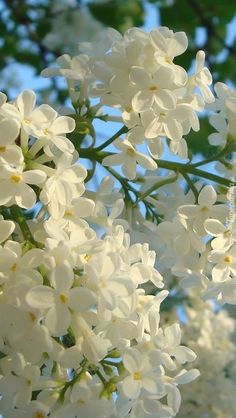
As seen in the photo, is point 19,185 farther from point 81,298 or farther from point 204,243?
point 204,243

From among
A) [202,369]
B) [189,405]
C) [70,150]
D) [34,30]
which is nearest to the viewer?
[70,150]

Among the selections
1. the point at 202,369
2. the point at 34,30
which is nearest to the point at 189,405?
the point at 202,369

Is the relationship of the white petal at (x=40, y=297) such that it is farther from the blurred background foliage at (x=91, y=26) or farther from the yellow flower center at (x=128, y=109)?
the blurred background foliage at (x=91, y=26)

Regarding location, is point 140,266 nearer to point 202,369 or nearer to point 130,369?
point 130,369

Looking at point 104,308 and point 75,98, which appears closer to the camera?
point 104,308

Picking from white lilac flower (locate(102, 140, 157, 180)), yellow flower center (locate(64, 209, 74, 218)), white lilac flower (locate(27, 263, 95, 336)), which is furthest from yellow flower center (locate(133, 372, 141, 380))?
white lilac flower (locate(102, 140, 157, 180))

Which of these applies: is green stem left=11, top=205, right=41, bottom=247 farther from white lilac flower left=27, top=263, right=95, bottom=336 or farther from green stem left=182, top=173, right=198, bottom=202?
green stem left=182, top=173, right=198, bottom=202

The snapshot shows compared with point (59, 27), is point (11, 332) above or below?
above

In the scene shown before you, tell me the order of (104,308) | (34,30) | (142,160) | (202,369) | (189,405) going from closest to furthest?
1. (104,308)
2. (142,160)
3. (189,405)
4. (202,369)
5. (34,30)
